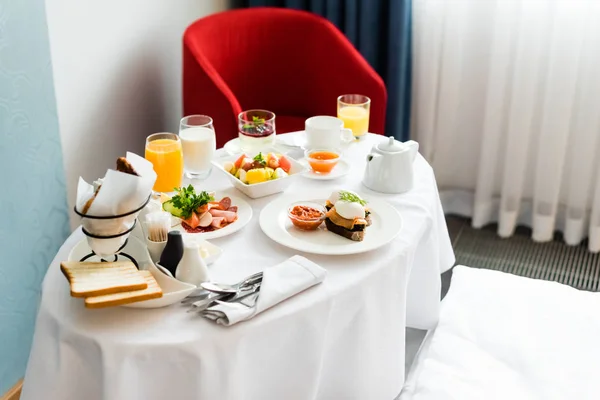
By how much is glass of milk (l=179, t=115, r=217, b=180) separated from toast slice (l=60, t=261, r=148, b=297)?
0.56 m

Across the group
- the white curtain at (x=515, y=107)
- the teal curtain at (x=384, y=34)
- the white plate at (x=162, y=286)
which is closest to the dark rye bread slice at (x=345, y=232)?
the white plate at (x=162, y=286)

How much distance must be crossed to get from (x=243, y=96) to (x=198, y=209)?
1.64 metres

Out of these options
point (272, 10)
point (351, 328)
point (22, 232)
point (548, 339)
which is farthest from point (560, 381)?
point (272, 10)

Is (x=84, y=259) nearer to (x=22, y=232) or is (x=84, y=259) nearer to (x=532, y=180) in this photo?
(x=22, y=232)

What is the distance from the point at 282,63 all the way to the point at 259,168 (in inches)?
57.3

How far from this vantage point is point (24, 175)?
7.39 ft

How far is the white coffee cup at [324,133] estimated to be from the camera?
2111 millimetres

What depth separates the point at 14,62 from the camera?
2135 millimetres

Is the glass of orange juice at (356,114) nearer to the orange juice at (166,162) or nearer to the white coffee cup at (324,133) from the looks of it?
the white coffee cup at (324,133)

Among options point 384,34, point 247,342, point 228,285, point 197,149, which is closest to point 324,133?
point 197,149

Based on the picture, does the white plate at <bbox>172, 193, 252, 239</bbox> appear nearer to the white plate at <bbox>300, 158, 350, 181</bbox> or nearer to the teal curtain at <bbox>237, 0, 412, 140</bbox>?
the white plate at <bbox>300, 158, 350, 181</bbox>

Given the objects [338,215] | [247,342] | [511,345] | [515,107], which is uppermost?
[338,215]

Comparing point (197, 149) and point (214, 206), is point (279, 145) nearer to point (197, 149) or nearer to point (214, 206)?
point (197, 149)

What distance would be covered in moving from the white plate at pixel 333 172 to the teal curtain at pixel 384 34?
1350 mm
